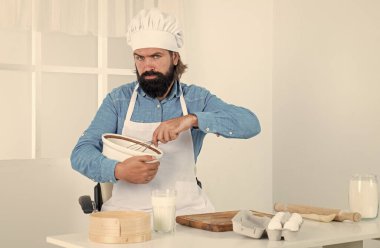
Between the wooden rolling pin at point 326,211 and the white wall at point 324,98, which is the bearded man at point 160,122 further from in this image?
the white wall at point 324,98

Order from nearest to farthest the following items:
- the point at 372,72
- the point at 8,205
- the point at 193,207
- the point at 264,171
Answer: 1. the point at 193,207
2. the point at 8,205
3. the point at 372,72
4. the point at 264,171

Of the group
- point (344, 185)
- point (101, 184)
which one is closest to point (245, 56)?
point (344, 185)

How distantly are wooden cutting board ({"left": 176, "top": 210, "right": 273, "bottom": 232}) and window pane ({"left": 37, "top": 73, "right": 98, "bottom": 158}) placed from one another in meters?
3.00

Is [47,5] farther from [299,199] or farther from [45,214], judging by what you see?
[299,199]

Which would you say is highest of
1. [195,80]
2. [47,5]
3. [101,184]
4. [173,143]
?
[47,5]

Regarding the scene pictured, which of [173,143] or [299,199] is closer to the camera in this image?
[173,143]

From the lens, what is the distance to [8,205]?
13.9 feet

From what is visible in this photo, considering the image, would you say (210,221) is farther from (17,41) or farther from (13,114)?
(17,41)

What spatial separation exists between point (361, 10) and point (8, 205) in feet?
8.79

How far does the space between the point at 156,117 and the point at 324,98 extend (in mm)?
2159

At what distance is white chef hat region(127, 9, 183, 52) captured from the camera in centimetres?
305

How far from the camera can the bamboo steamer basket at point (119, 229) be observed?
2041mm

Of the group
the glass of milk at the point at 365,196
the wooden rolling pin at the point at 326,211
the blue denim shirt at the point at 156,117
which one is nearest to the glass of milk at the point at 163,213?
the blue denim shirt at the point at 156,117

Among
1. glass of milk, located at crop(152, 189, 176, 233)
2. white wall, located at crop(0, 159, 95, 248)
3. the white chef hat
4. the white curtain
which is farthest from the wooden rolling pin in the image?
the white curtain
